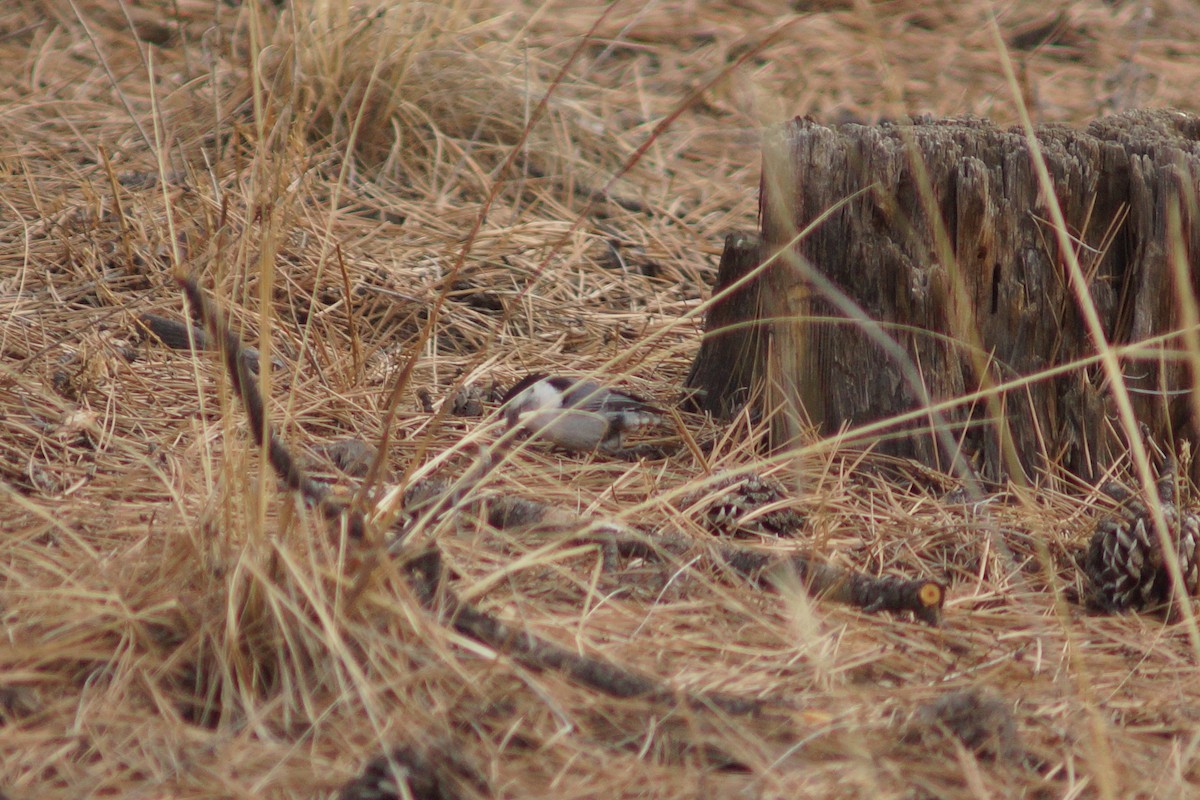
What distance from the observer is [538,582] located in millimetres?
1631

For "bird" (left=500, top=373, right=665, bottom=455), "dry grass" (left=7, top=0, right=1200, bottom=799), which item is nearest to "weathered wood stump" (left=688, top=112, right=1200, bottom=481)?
"dry grass" (left=7, top=0, right=1200, bottom=799)

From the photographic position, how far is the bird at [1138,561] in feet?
5.54

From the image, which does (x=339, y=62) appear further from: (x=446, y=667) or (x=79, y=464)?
(x=446, y=667)

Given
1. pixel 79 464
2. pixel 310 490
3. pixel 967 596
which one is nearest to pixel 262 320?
pixel 310 490

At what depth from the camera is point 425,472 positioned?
A: 5.30 feet

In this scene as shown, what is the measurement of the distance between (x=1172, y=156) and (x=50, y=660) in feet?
5.66

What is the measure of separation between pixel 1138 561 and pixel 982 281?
1.80 ft

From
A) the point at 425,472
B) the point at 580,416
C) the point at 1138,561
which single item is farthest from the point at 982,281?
the point at 425,472

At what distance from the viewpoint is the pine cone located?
188cm

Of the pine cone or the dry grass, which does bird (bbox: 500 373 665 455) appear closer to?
the dry grass

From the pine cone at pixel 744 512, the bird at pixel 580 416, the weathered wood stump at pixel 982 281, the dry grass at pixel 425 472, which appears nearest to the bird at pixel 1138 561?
the dry grass at pixel 425 472

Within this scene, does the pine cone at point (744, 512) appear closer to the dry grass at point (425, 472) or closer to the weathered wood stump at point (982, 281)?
the dry grass at point (425, 472)

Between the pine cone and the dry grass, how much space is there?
43mm

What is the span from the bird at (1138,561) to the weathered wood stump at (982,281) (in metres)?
0.27
